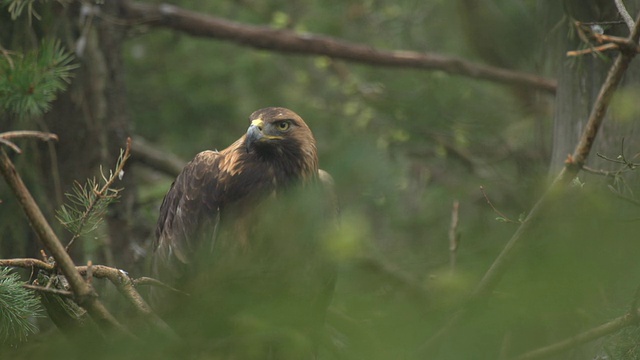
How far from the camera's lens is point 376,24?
29.6ft

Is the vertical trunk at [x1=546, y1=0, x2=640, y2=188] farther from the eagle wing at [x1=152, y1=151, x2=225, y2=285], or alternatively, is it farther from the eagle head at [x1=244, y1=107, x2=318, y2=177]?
the eagle wing at [x1=152, y1=151, x2=225, y2=285]

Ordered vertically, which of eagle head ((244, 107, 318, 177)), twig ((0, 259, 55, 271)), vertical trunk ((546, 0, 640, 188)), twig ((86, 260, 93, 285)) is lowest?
eagle head ((244, 107, 318, 177))

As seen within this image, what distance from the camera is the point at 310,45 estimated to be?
6.95 meters

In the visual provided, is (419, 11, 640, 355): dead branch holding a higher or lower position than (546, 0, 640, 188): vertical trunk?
higher

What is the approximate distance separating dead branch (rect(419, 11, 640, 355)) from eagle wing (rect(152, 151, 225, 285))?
2.23 meters

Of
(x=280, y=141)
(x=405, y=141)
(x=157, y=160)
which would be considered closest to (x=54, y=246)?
(x=280, y=141)

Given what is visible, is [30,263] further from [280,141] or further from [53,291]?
[280,141]

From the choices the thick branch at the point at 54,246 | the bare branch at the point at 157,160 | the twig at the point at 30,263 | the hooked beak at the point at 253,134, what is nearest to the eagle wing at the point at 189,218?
the hooked beak at the point at 253,134

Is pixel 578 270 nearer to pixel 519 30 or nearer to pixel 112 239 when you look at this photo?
pixel 112 239

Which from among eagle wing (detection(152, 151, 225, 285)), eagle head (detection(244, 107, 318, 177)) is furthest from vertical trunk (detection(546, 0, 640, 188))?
eagle wing (detection(152, 151, 225, 285))

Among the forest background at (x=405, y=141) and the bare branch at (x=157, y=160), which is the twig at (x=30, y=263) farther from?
the bare branch at (x=157, y=160)

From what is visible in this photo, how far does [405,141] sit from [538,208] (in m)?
5.36

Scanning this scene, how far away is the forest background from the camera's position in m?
1.91

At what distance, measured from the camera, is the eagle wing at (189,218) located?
14.9 ft
